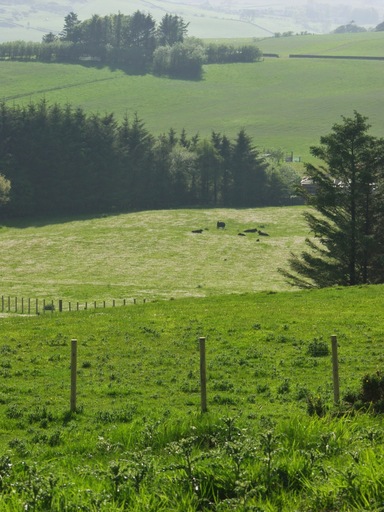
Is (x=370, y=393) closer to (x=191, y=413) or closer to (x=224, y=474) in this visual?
(x=191, y=413)

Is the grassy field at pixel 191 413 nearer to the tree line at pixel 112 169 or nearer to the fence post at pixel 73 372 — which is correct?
the fence post at pixel 73 372

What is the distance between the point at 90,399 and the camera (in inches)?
930

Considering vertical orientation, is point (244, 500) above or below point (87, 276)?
above

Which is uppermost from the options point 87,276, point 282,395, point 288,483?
point 288,483

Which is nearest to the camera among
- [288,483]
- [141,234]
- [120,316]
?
[288,483]

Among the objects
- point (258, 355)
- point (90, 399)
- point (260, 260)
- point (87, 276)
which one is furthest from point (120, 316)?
point (260, 260)

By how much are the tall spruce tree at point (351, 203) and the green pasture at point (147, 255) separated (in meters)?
15.3

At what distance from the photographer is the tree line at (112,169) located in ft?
465

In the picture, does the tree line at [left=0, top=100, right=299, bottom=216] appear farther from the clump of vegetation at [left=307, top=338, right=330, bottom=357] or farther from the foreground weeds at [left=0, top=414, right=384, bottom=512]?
the foreground weeds at [left=0, top=414, right=384, bottom=512]

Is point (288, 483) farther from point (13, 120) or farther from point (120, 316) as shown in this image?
point (13, 120)

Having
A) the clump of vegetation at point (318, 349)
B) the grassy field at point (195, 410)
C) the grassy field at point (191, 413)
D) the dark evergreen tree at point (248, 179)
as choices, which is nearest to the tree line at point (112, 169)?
the dark evergreen tree at point (248, 179)

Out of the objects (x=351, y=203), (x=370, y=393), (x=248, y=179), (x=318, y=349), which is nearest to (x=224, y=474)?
(x=370, y=393)

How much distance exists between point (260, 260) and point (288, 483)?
292 feet

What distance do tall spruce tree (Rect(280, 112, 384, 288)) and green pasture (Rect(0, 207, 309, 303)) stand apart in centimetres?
1531
